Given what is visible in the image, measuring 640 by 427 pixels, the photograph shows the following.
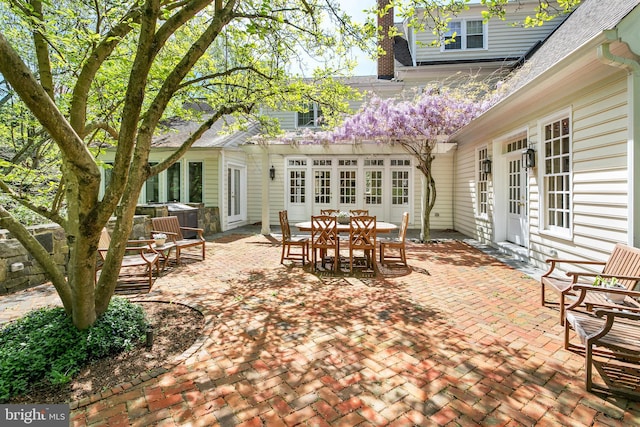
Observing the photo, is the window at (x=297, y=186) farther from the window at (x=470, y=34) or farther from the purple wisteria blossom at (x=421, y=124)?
the window at (x=470, y=34)

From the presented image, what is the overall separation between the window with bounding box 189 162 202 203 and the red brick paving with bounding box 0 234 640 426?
6983 millimetres

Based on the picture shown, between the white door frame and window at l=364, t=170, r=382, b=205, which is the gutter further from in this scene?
the white door frame

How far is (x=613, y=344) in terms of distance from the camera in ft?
7.52

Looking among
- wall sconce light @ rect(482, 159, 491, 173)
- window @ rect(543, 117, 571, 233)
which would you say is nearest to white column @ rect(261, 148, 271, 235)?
wall sconce light @ rect(482, 159, 491, 173)

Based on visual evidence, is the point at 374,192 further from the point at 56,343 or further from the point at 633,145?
the point at 56,343

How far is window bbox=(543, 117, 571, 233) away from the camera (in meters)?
5.24

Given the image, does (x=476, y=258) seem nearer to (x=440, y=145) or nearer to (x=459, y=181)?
(x=440, y=145)

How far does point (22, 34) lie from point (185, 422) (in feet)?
18.6

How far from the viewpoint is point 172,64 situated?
5.21 metres

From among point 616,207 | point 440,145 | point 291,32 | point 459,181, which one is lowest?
point 616,207

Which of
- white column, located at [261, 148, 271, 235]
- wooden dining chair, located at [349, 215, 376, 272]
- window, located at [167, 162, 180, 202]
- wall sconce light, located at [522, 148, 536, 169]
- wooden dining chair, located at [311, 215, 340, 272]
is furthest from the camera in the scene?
window, located at [167, 162, 180, 202]

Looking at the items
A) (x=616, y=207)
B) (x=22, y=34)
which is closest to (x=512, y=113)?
(x=616, y=207)

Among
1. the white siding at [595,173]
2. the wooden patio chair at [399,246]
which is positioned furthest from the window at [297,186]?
the white siding at [595,173]

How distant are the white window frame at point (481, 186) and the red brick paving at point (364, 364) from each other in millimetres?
4549
